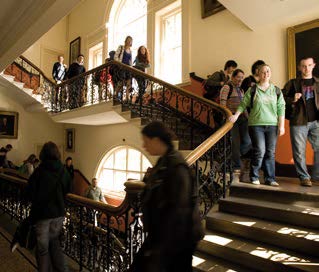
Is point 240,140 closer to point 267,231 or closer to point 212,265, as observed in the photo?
point 267,231

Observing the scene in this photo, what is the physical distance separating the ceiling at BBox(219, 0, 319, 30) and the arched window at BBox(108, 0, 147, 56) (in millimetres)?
4509

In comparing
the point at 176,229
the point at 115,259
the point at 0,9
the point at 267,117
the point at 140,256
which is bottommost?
the point at 115,259

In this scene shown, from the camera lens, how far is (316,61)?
4.55 m

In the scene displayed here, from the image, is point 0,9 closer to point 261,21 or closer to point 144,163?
point 261,21

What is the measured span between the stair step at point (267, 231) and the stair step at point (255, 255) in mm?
57

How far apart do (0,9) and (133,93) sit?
321cm

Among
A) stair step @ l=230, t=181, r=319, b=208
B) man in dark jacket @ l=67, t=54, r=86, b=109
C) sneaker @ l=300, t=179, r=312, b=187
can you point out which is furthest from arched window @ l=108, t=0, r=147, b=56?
sneaker @ l=300, t=179, r=312, b=187

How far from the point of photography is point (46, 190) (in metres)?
2.62

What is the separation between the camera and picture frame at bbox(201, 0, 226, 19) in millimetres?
6188

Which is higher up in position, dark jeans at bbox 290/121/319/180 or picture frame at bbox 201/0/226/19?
picture frame at bbox 201/0/226/19

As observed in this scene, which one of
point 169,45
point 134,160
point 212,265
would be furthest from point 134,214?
point 169,45

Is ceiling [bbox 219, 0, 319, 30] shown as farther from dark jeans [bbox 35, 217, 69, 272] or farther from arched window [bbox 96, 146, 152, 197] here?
arched window [bbox 96, 146, 152, 197]

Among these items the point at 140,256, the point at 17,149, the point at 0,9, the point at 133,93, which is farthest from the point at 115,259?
the point at 17,149

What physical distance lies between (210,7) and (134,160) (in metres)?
4.75
